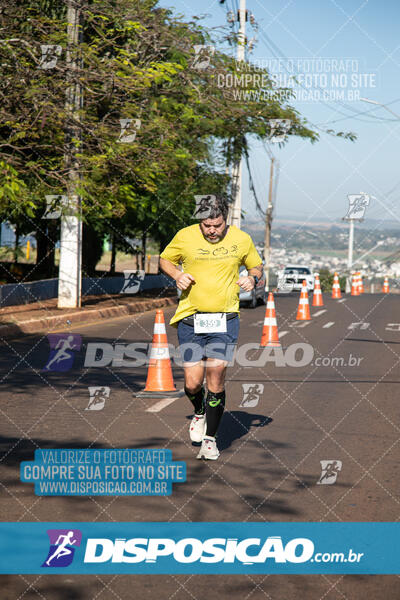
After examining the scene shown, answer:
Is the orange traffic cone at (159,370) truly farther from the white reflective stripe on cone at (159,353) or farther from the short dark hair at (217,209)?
the short dark hair at (217,209)

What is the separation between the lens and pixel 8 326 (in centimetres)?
1627

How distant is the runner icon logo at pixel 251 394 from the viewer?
9547mm

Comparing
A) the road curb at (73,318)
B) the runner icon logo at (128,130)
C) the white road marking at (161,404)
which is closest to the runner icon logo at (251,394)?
the white road marking at (161,404)

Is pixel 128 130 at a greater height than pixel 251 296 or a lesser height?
greater

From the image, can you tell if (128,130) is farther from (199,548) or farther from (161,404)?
(199,548)

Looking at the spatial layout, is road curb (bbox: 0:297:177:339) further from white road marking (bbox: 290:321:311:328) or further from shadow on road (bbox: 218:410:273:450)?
shadow on road (bbox: 218:410:273:450)

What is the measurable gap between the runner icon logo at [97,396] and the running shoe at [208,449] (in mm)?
2504

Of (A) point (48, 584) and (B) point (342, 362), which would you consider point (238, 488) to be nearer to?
(A) point (48, 584)

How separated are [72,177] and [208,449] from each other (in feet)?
46.9

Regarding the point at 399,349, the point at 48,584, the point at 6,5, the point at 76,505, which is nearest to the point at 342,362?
the point at 399,349

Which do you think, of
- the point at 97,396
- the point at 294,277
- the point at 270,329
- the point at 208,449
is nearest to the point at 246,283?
the point at 208,449

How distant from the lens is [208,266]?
6.79 m

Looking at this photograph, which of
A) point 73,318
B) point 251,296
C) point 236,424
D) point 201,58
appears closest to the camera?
point 236,424

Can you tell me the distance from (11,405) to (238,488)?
12.6 feet
